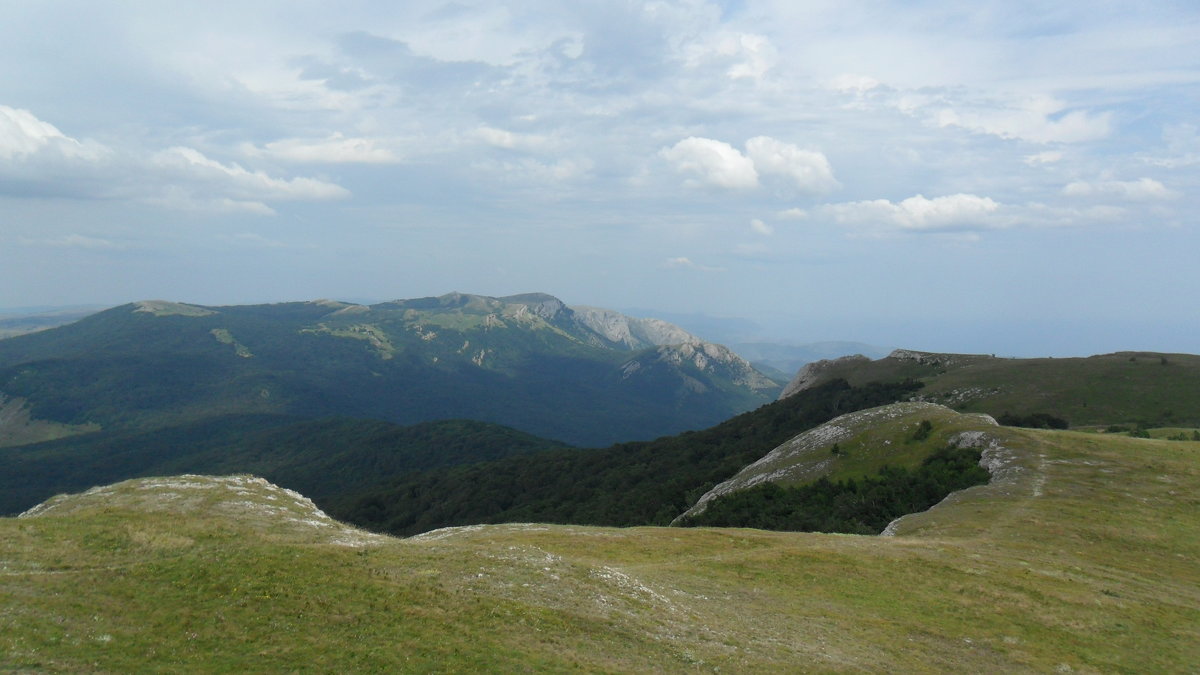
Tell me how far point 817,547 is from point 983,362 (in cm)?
12605

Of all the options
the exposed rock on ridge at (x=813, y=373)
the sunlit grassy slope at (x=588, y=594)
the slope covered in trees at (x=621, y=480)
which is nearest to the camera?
the sunlit grassy slope at (x=588, y=594)

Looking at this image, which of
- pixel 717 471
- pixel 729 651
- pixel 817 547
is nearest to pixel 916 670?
pixel 729 651

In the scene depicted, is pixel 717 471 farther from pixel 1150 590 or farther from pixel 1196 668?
pixel 1196 668

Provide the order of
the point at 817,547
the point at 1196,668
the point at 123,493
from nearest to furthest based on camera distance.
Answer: the point at 1196,668
the point at 817,547
the point at 123,493

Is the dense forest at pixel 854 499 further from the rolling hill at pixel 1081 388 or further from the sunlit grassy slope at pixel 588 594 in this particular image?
the rolling hill at pixel 1081 388

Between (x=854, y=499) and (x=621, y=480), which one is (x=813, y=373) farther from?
(x=854, y=499)

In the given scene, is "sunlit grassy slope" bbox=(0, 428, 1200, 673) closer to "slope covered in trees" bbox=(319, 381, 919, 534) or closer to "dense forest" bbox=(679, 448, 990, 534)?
"dense forest" bbox=(679, 448, 990, 534)

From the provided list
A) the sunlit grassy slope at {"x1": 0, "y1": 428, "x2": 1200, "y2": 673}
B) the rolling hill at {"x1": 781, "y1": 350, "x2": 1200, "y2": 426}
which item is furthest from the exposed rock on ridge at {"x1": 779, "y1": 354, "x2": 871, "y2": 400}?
the sunlit grassy slope at {"x1": 0, "y1": 428, "x2": 1200, "y2": 673}

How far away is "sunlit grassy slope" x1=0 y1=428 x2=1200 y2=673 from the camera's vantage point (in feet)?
77.2

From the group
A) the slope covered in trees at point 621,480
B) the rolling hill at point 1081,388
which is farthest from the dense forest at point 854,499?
the rolling hill at point 1081,388

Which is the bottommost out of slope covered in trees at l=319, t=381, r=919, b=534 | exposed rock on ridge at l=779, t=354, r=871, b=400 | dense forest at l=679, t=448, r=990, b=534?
slope covered in trees at l=319, t=381, r=919, b=534

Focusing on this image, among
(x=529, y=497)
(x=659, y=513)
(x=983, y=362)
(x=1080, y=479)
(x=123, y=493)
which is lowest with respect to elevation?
(x=529, y=497)

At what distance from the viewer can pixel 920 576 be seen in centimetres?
3953

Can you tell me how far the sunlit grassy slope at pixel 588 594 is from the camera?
2353cm
